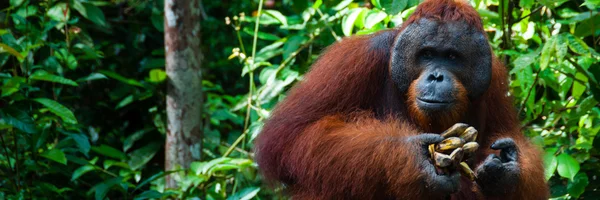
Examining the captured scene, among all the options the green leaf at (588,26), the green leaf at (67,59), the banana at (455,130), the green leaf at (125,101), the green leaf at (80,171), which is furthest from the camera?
the green leaf at (125,101)

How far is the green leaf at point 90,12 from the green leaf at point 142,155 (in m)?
0.81

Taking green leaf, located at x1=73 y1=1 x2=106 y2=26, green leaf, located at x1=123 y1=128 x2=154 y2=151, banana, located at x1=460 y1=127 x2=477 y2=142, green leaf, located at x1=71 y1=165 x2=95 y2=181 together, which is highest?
green leaf, located at x1=73 y1=1 x2=106 y2=26

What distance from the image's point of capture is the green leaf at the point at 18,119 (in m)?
4.30

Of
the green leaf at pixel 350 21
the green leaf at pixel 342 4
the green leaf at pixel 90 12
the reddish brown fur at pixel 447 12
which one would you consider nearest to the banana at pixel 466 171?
the reddish brown fur at pixel 447 12

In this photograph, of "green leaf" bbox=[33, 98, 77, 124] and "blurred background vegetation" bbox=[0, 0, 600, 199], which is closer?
"blurred background vegetation" bbox=[0, 0, 600, 199]

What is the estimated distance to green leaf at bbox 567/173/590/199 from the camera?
4059mm

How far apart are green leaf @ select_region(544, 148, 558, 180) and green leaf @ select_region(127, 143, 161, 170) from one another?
7.81 ft

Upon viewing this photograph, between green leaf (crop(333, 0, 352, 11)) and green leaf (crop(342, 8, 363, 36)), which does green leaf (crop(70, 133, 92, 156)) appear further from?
green leaf (crop(333, 0, 352, 11))

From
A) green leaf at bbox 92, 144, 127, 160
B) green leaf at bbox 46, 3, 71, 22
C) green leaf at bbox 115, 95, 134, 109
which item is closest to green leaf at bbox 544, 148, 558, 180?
green leaf at bbox 92, 144, 127, 160

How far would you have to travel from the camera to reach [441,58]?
3.50m

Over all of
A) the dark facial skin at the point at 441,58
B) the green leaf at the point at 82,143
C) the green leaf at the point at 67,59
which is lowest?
the green leaf at the point at 82,143

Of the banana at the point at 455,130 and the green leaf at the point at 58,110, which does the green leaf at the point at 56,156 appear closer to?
the green leaf at the point at 58,110

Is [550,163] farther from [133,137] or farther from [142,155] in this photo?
[133,137]

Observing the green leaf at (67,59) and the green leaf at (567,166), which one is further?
the green leaf at (67,59)
